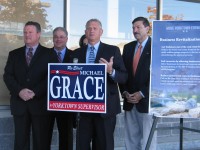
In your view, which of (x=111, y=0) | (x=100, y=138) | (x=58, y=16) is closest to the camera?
(x=100, y=138)

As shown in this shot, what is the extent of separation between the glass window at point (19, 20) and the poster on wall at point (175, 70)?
7.46 ft

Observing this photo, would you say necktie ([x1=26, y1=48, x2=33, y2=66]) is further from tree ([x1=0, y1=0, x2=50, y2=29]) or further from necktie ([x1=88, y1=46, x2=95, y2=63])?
tree ([x1=0, y1=0, x2=50, y2=29])

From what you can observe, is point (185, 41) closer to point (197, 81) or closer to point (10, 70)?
point (197, 81)

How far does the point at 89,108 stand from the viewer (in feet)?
12.9

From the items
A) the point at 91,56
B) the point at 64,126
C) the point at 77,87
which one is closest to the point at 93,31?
the point at 91,56

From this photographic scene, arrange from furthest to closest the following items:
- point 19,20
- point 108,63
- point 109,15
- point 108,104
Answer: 1. point 109,15
2. point 19,20
3. point 108,104
4. point 108,63

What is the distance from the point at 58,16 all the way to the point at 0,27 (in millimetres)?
907

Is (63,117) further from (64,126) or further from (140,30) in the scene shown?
(140,30)

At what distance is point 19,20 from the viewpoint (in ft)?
18.4

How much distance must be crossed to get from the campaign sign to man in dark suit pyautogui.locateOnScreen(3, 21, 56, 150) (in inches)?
17.7

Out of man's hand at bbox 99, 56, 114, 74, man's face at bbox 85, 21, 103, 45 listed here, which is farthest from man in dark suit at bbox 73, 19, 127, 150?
man's hand at bbox 99, 56, 114, 74

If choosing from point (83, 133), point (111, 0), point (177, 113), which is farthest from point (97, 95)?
point (111, 0)

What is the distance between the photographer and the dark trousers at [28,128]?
4.54 metres

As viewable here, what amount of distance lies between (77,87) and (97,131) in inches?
22.4
